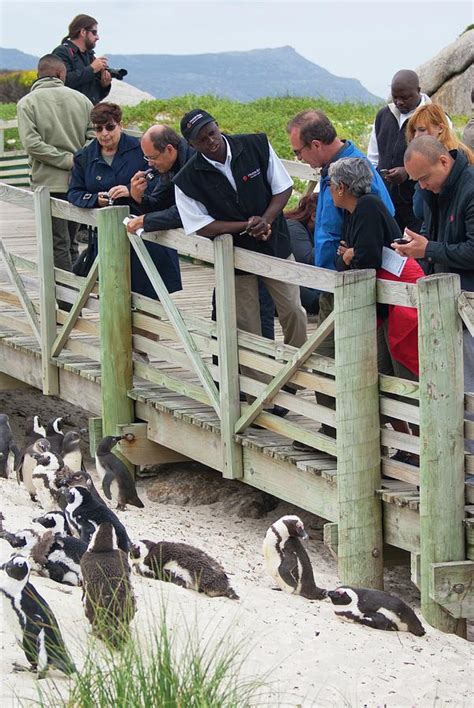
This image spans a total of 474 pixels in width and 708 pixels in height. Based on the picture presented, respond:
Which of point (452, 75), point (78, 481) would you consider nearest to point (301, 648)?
point (78, 481)

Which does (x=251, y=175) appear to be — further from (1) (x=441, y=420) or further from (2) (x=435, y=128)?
(1) (x=441, y=420)

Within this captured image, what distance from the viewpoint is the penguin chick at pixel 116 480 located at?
1000cm

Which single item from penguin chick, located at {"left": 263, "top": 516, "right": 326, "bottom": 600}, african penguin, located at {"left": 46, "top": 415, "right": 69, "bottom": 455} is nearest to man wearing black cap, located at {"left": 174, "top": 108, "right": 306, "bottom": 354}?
penguin chick, located at {"left": 263, "top": 516, "right": 326, "bottom": 600}

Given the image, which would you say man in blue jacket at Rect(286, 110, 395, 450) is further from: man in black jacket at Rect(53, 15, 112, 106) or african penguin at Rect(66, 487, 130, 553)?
man in black jacket at Rect(53, 15, 112, 106)

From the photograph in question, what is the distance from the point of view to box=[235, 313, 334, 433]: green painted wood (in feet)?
25.4

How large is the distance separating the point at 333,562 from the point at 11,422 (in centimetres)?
562

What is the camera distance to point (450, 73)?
2484cm

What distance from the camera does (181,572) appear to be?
7664mm

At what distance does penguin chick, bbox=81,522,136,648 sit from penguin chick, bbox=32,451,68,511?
251 cm

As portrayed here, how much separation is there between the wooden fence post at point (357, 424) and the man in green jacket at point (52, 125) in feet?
15.6

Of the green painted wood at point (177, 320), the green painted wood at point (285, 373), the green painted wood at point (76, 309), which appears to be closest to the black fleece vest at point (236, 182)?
the green painted wood at point (177, 320)

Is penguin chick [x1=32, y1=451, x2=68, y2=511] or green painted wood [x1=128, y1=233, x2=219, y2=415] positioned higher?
green painted wood [x1=128, y1=233, x2=219, y2=415]

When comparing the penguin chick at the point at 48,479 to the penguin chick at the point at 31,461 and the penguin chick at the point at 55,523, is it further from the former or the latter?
the penguin chick at the point at 55,523

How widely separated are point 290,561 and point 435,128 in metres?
2.70
